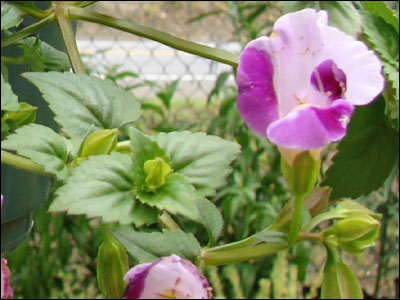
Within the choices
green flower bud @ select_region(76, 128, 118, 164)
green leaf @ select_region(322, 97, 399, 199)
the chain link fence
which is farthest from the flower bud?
the chain link fence

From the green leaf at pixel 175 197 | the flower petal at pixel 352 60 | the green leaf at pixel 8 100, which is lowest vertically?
the green leaf at pixel 175 197

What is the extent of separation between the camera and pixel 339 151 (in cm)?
34

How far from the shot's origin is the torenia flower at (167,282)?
151mm

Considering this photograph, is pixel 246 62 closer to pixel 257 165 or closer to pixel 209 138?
pixel 209 138

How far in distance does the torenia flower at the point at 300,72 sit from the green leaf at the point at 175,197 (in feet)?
0.08

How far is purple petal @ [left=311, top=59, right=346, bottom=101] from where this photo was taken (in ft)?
0.52

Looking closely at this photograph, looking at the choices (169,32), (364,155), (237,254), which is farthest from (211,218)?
(169,32)

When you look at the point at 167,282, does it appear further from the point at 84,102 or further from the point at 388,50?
the point at 388,50

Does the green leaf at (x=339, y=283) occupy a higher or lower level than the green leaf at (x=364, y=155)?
higher

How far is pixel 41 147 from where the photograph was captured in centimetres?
18

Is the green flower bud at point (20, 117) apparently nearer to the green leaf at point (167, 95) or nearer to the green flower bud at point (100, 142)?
the green flower bud at point (100, 142)

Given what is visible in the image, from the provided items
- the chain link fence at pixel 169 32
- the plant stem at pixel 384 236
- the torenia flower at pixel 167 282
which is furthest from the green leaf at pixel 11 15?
the chain link fence at pixel 169 32

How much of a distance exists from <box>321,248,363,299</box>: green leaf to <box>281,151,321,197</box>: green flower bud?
0.07 feet

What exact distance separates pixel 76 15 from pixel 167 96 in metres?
0.88
